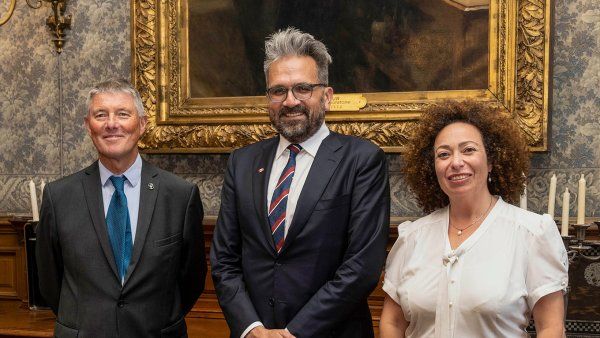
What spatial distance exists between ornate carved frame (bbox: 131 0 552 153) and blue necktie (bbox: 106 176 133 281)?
1.42 meters

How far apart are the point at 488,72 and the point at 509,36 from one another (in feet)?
0.65

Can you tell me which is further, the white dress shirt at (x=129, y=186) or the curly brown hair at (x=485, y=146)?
the white dress shirt at (x=129, y=186)

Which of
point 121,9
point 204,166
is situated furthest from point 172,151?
point 121,9

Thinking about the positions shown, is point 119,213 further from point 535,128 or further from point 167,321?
point 535,128

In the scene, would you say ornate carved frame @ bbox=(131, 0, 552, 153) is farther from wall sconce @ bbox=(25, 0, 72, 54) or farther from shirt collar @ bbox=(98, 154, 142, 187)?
shirt collar @ bbox=(98, 154, 142, 187)

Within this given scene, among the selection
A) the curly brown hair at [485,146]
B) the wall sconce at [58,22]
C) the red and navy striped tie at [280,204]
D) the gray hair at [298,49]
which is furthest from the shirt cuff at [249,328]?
the wall sconce at [58,22]

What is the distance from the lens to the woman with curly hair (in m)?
2.26

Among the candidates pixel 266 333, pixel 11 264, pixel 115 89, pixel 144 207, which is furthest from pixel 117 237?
pixel 11 264

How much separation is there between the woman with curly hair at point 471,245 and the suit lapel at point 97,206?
3.22ft

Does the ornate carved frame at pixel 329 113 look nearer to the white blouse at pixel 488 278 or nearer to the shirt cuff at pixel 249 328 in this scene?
the white blouse at pixel 488 278

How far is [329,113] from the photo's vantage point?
3.88m

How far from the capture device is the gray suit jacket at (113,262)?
2557 mm

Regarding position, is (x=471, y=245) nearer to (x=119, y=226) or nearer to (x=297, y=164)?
(x=297, y=164)

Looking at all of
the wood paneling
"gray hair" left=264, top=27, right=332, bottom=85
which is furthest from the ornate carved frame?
"gray hair" left=264, top=27, right=332, bottom=85
